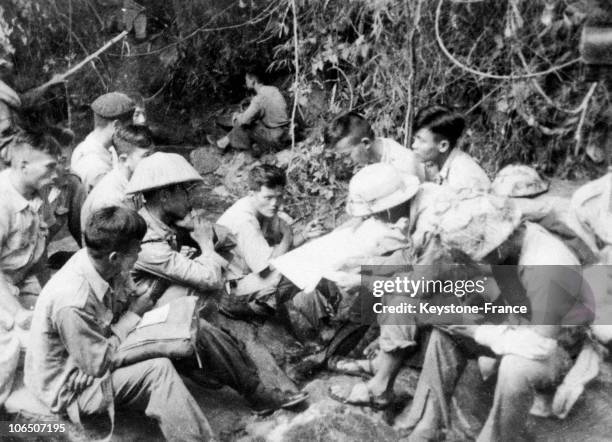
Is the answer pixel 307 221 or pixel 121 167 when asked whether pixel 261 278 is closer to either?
pixel 307 221

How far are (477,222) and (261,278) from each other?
4.45 ft

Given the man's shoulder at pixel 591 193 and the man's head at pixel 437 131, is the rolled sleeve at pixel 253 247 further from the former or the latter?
the man's shoulder at pixel 591 193

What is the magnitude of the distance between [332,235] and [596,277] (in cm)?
130

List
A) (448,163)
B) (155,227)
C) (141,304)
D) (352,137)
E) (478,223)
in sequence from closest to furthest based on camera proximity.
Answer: (478,223), (141,304), (155,227), (448,163), (352,137)

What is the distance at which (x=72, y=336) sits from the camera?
3041 mm

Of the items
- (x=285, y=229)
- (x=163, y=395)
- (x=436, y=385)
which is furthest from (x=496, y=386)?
(x=285, y=229)

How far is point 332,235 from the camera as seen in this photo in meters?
3.71

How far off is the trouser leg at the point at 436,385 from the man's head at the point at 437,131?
1155mm

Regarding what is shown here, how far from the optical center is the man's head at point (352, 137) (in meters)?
4.12

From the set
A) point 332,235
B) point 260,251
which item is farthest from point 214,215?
point 332,235

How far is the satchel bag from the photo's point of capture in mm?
3184

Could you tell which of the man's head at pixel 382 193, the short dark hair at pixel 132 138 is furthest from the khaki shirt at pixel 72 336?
the short dark hair at pixel 132 138

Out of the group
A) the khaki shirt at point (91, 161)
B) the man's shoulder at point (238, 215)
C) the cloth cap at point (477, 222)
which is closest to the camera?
the cloth cap at point (477, 222)

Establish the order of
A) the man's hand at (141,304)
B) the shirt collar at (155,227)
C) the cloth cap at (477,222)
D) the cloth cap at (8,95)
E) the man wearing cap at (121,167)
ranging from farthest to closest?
the cloth cap at (8,95)
the man wearing cap at (121,167)
the shirt collar at (155,227)
the man's hand at (141,304)
the cloth cap at (477,222)
